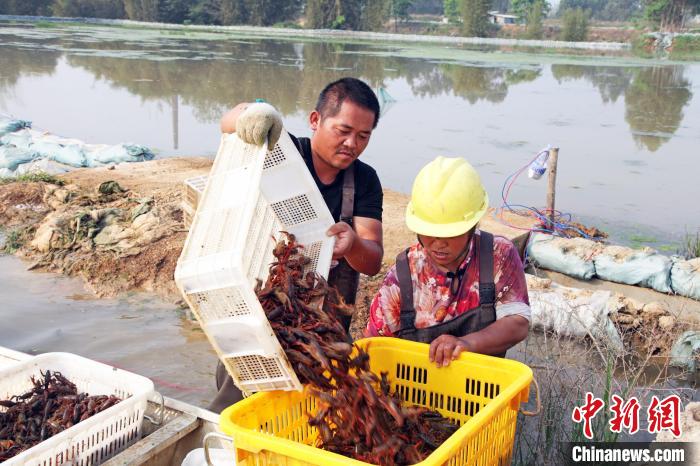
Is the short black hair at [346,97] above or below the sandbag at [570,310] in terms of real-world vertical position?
above

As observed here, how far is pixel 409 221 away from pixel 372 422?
79 cm

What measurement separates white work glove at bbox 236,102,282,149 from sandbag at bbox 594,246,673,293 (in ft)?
17.3

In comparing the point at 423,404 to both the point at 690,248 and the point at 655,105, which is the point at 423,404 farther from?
the point at 655,105

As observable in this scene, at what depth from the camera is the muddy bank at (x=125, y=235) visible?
5754 mm

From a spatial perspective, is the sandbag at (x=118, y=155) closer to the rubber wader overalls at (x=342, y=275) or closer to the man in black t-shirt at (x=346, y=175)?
the man in black t-shirt at (x=346, y=175)

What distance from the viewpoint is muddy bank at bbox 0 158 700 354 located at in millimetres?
5754

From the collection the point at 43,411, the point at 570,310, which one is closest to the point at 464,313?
the point at 43,411

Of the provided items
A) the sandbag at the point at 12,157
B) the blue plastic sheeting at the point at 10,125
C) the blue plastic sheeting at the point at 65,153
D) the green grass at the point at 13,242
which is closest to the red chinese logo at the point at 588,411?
the green grass at the point at 13,242

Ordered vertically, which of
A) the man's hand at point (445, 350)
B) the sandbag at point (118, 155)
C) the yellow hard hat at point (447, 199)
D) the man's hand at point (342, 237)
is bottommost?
the sandbag at point (118, 155)

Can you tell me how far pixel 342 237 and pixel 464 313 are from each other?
58cm

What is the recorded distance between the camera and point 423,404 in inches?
99.3

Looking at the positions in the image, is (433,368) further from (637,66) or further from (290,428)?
(637,66)

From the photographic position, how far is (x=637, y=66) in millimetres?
28234

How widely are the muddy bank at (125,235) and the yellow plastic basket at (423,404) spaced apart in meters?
2.95
